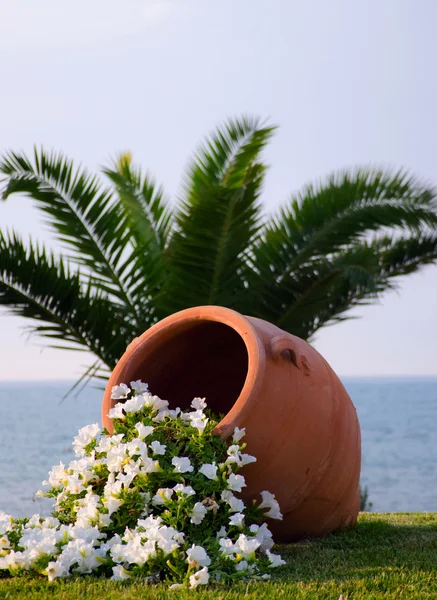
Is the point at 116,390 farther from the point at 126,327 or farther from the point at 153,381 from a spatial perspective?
the point at 126,327

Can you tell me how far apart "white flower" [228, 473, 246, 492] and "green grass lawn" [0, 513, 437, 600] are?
364mm

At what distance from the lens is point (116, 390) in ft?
12.2

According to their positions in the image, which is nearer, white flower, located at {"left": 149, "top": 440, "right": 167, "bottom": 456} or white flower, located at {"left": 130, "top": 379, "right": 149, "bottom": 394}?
white flower, located at {"left": 149, "top": 440, "right": 167, "bottom": 456}

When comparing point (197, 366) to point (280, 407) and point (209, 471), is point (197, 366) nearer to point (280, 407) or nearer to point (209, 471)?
point (280, 407)

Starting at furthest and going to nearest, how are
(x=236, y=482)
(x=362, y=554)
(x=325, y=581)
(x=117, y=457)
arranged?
(x=362, y=554), (x=117, y=457), (x=236, y=482), (x=325, y=581)

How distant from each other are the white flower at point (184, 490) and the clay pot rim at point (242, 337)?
1.24ft

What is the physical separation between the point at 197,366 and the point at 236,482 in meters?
1.29

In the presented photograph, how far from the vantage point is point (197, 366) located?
4.38 m

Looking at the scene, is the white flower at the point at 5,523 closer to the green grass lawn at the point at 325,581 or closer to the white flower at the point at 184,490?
the green grass lawn at the point at 325,581

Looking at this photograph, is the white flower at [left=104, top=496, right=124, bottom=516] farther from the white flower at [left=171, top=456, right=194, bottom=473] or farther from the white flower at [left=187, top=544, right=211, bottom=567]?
the white flower at [left=187, top=544, right=211, bottom=567]

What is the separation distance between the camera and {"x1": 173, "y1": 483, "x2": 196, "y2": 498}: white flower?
9.98ft

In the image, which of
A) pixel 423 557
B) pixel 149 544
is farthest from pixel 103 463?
pixel 423 557

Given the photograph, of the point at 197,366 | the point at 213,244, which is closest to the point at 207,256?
the point at 213,244

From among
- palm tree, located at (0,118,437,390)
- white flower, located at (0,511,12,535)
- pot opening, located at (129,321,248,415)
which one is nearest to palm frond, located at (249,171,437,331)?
palm tree, located at (0,118,437,390)
